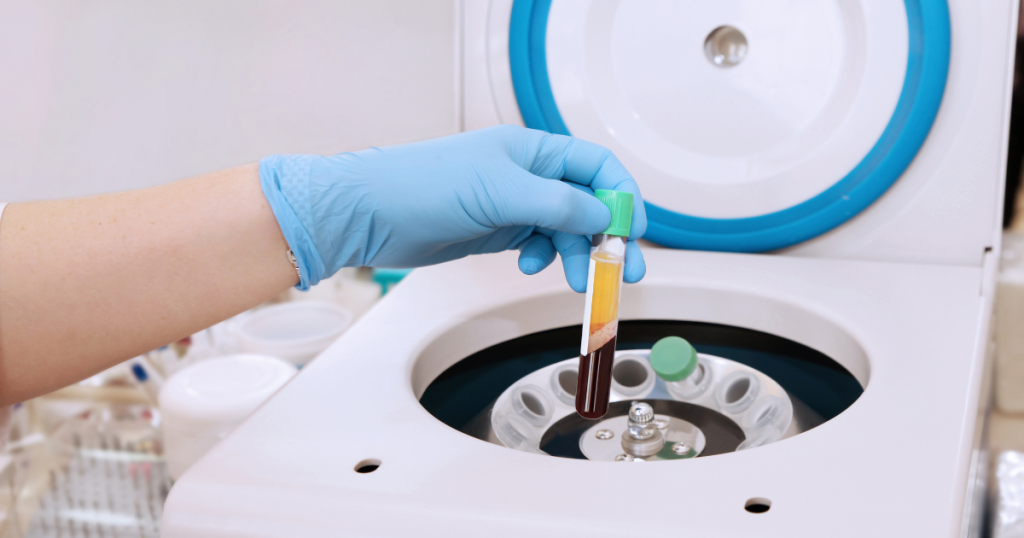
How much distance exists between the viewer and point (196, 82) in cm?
108

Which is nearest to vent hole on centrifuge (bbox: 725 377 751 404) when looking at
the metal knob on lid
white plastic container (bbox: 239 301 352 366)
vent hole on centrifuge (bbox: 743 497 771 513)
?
the metal knob on lid

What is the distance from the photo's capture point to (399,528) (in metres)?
0.43

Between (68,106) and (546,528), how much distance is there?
101 centimetres

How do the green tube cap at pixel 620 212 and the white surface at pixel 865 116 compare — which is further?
the white surface at pixel 865 116

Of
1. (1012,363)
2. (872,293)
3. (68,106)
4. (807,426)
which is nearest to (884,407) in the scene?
(807,426)

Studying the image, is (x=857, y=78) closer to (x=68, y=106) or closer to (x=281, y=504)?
(x=281, y=504)

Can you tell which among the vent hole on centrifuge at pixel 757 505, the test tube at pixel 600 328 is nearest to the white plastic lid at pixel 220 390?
the test tube at pixel 600 328

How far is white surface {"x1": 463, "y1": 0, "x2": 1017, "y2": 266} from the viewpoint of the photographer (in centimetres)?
81

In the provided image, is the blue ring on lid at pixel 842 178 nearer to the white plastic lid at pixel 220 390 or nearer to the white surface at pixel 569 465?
the white surface at pixel 569 465

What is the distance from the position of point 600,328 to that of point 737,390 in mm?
267

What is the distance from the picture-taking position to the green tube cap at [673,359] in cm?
72

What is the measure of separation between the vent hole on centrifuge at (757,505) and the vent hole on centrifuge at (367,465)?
245 millimetres

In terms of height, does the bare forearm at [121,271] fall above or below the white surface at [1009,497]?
above

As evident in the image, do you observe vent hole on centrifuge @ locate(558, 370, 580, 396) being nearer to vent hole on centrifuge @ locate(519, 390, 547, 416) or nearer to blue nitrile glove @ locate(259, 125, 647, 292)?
vent hole on centrifuge @ locate(519, 390, 547, 416)
